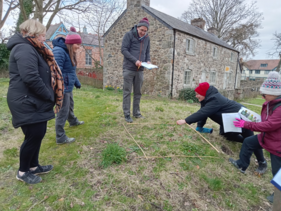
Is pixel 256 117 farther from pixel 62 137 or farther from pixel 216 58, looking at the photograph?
pixel 216 58

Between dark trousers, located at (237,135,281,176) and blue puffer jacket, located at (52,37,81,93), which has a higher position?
blue puffer jacket, located at (52,37,81,93)

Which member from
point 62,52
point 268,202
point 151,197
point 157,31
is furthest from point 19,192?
point 157,31

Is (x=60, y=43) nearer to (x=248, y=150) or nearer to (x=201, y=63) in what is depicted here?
(x=248, y=150)

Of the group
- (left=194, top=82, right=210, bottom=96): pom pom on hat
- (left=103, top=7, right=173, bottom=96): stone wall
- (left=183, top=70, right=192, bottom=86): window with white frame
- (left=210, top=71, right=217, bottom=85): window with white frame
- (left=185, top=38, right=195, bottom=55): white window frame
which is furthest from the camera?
(left=210, top=71, right=217, bottom=85): window with white frame

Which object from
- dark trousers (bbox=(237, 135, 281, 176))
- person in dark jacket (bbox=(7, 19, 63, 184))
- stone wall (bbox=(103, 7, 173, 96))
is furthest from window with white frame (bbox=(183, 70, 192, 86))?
person in dark jacket (bbox=(7, 19, 63, 184))

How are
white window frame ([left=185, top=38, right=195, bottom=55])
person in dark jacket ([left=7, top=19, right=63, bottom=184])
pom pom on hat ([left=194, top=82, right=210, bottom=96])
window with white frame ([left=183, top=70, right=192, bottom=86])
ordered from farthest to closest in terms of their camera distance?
window with white frame ([left=183, top=70, right=192, bottom=86]), white window frame ([left=185, top=38, right=195, bottom=55]), pom pom on hat ([left=194, top=82, right=210, bottom=96]), person in dark jacket ([left=7, top=19, right=63, bottom=184])

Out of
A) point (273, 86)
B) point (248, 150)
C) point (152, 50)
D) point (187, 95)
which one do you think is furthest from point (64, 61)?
point (187, 95)

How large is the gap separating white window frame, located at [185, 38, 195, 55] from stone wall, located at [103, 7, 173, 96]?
2114 millimetres

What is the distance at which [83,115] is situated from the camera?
16.2 feet

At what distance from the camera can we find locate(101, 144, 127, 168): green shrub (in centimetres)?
274

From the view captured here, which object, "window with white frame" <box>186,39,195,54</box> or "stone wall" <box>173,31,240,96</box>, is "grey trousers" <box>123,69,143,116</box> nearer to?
"stone wall" <box>173,31,240,96</box>

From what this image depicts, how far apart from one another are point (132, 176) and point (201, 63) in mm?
13992

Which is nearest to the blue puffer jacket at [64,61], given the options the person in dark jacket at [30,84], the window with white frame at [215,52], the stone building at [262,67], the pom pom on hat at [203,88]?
the person in dark jacket at [30,84]

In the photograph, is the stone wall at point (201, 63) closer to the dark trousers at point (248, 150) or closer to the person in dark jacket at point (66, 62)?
the dark trousers at point (248, 150)
